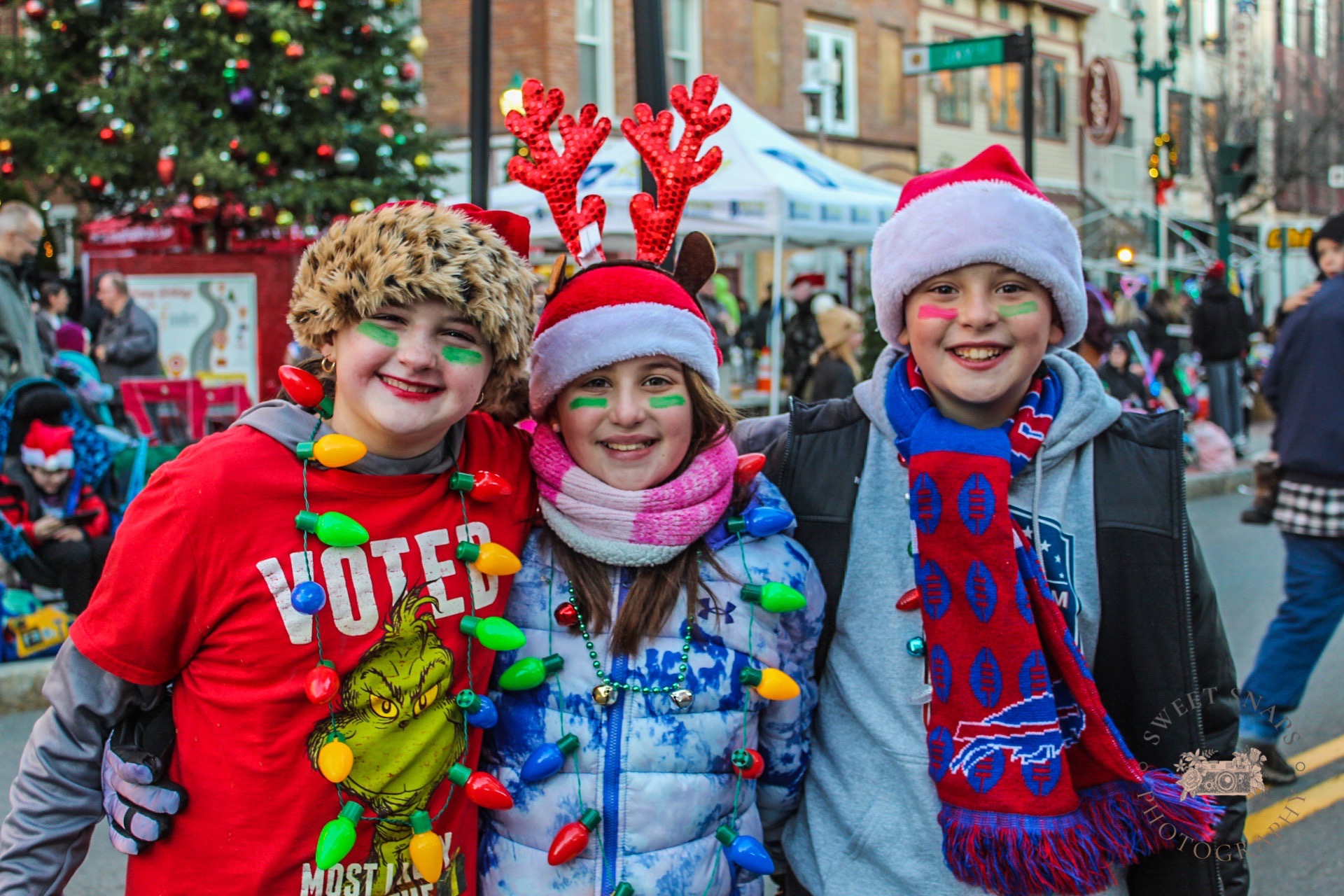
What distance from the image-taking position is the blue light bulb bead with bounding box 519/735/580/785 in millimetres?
1964

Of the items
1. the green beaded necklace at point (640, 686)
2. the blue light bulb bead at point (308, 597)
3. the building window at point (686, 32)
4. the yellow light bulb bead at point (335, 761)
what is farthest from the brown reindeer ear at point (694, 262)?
the building window at point (686, 32)

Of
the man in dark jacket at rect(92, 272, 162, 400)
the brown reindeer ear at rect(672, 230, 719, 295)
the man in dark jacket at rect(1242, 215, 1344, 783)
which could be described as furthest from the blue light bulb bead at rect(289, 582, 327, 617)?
the man in dark jacket at rect(92, 272, 162, 400)

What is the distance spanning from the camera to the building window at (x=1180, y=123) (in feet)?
95.1

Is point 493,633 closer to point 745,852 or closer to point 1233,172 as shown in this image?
point 745,852

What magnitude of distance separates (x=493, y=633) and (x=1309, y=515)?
350 centimetres

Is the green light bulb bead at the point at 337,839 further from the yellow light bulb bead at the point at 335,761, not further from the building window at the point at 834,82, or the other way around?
the building window at the point at 834,82

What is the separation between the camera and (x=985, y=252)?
198cm

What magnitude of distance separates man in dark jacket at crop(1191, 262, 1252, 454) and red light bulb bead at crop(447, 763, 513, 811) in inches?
439

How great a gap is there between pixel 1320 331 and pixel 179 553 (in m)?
4.28

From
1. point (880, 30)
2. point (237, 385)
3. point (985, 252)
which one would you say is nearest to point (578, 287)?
point (985, 252)

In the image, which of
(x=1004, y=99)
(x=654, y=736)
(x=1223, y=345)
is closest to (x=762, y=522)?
Answer: (x=654, y=736)

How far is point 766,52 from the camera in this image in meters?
20.5

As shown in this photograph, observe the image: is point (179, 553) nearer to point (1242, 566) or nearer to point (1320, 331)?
point (1320, 331)

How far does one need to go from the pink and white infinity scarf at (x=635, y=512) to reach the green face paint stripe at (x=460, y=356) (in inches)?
10.6
